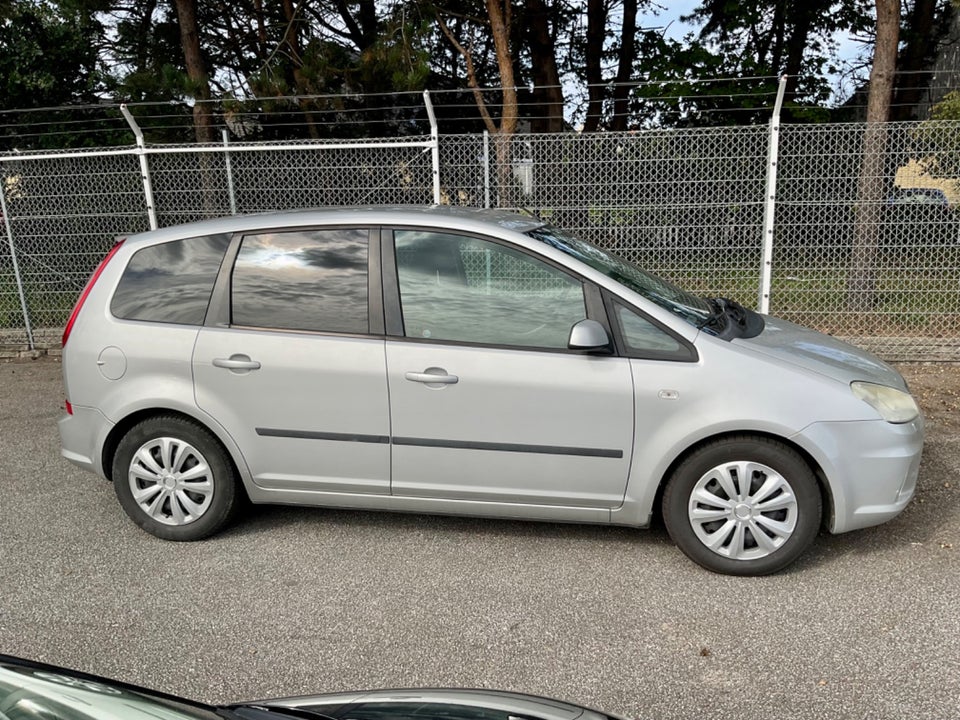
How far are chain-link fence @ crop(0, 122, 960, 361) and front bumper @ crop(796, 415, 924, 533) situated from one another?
4.07 metres

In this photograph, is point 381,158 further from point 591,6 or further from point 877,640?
point 591,6

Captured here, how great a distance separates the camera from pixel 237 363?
3885 mm

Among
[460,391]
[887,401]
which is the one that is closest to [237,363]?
[460,391]

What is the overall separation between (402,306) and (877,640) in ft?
8.33

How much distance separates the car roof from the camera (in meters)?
3.92

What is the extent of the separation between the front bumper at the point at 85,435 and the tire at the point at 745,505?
116 inches

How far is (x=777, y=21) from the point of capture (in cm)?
1764

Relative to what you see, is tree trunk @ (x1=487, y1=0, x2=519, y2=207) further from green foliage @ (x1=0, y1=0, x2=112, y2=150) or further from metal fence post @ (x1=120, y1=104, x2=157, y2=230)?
green foliage @ (x1=0, y1=0, x2=112, y2=150)

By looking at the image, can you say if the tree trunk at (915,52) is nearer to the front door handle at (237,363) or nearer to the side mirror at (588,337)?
the side mirror at (588,337)

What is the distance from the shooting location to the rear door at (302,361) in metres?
3.81

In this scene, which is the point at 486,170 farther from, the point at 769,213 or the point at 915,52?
the point at 915,52

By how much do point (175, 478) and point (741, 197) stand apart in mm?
5712

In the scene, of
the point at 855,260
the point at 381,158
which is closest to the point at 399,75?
the point at 381,158

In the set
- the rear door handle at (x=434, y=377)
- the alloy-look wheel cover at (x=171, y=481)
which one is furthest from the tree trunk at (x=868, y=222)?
the alloy-look wheel cover at (x=171, y=481)
